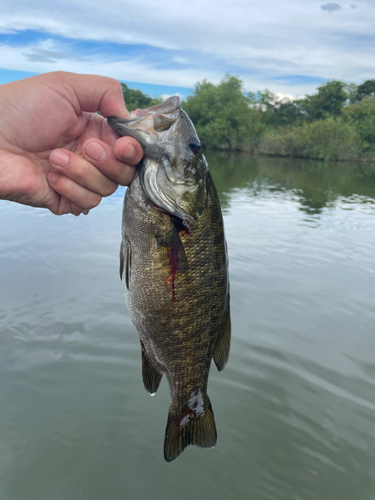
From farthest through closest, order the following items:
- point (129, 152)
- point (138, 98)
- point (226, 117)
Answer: point (138, 98)
point (226, 117)
point (129, 152)

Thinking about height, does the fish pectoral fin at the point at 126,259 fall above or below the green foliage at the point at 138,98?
below

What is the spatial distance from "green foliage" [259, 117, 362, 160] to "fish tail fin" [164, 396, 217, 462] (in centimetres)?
4716

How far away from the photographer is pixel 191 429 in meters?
2.30

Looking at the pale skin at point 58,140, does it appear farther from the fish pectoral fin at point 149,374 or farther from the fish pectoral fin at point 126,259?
the fish pectoral fin at point 149,374

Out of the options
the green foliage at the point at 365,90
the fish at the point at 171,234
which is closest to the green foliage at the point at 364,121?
the green foliage at the point at 365,90

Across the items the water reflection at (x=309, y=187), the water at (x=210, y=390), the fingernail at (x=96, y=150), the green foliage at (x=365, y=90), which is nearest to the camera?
the fingernail at (x=96, y=150)

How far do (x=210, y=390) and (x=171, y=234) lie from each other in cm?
299

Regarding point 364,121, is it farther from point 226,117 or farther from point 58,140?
point 58,140

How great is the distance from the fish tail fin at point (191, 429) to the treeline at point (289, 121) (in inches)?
1857

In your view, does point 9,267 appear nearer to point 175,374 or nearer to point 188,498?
point 188,498

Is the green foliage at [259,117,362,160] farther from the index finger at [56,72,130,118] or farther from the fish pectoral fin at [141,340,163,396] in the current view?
the fish pectoral fin at [141,340,163,396]

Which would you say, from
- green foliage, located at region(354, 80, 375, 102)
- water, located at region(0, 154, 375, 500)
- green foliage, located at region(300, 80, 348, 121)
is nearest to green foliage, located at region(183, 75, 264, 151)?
green foliage, located at region(300, 80, 348, 121)

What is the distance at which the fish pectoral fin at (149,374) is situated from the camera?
227 centimetres

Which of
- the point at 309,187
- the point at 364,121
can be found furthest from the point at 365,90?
the point at 309,187
